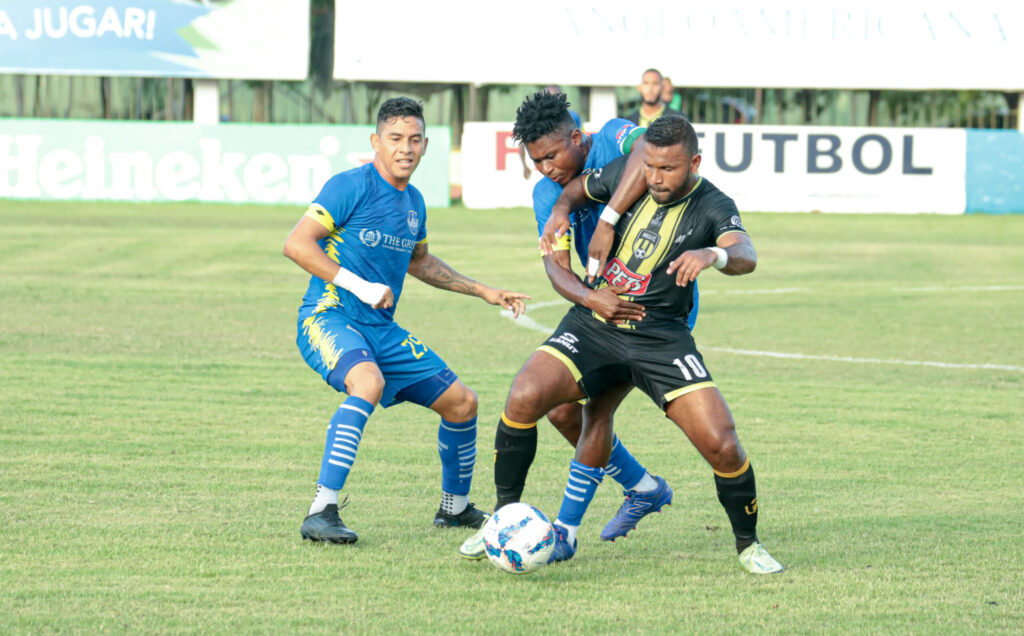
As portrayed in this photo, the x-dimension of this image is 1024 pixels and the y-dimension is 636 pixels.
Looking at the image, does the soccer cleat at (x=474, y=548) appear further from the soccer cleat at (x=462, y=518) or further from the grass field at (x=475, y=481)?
the soccer cleat at (x=462, y=518)

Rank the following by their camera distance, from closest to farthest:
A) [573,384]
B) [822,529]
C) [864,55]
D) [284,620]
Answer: [284,620]
[573,384]
[822,529]
[864,55]

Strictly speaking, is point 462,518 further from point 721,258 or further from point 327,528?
point 721,258

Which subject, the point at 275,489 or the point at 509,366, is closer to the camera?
the point at 275,489

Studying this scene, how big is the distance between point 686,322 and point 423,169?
2483 cm

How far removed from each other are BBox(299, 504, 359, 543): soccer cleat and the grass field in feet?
0.29

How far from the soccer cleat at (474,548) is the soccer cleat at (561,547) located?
0.30m

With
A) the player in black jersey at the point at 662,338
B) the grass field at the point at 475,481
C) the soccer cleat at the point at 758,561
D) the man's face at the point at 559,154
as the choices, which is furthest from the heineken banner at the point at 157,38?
the soccer cleat at the point at 758,561

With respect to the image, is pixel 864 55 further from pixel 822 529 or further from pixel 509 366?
pixel 822 529

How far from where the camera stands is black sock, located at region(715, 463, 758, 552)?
19.3 ft

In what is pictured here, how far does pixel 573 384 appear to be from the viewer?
241 inches

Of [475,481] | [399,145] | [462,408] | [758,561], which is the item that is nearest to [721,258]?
[758,561]

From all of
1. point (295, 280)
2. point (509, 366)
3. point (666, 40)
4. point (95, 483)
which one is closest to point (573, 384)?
point (95, 483)

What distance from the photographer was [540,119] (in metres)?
6.22

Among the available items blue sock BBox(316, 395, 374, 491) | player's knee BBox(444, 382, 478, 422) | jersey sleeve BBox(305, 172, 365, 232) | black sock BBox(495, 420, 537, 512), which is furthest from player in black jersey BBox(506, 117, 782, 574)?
jersey sleeve BBox(305, 172, 365, 232)
